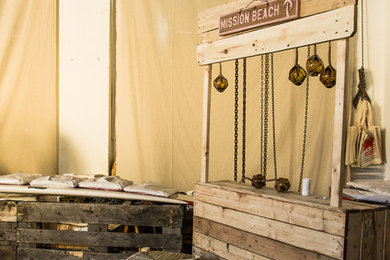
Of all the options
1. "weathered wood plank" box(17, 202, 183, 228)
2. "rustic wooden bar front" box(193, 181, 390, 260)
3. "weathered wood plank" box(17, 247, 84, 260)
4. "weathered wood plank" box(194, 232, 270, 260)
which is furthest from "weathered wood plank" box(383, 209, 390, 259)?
"weathered wood plank" box(17, 247, 84, 260)

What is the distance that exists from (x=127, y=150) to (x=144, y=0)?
2.20 meters

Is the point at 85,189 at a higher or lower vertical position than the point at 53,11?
lower

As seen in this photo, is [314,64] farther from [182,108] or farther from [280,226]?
[182,108]

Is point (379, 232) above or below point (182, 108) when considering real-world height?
below

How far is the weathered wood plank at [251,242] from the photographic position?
2944 millimetres

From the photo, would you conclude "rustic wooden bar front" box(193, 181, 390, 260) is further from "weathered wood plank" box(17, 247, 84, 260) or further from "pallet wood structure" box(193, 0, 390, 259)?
"weathered wood plank" box(17, 247, 84, 260)

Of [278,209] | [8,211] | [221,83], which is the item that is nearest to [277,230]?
[278,209]

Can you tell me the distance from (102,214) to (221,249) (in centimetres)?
155

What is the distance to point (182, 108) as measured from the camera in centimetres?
580

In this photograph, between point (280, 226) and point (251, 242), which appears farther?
point (251, 242)

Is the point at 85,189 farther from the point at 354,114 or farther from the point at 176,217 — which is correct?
the point at 354,114

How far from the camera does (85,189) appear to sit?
4836 millimetres

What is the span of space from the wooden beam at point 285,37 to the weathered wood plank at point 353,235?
116 centimetres

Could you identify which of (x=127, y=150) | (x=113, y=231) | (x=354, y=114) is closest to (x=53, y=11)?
(x=127, y=150)
